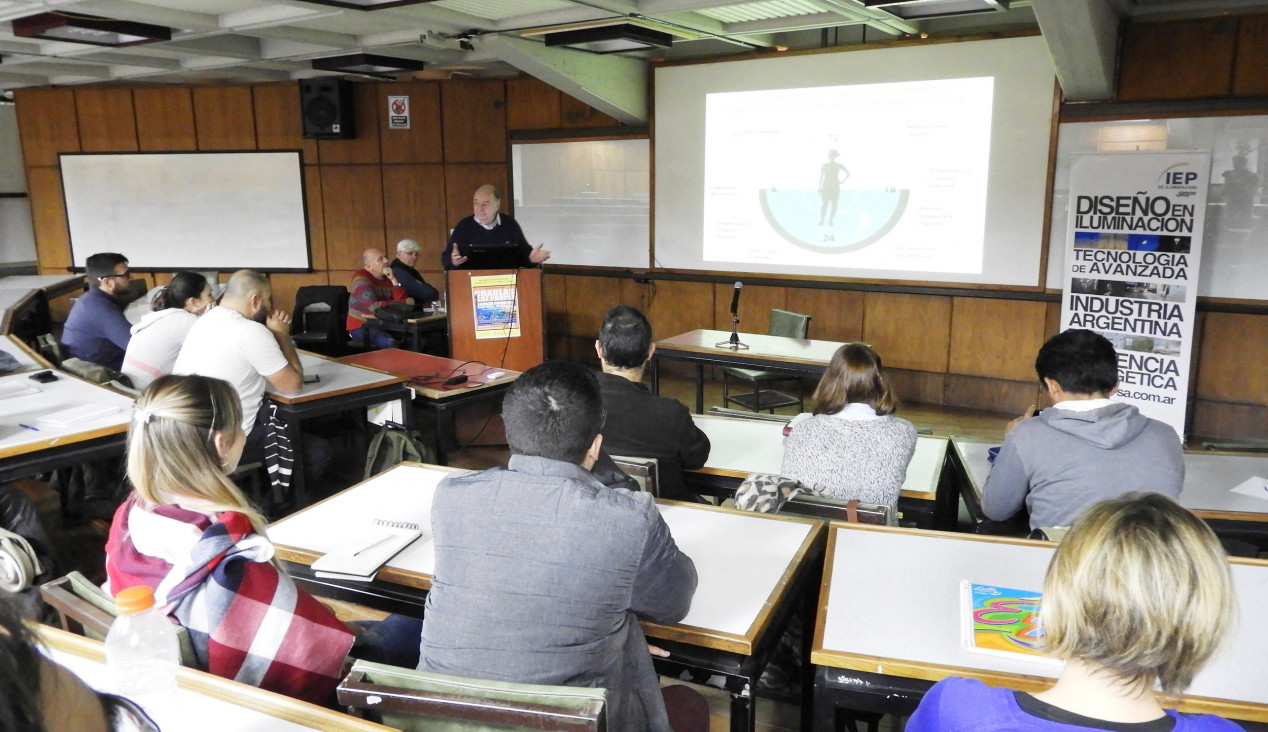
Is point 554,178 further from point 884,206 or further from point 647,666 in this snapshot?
point 647,666

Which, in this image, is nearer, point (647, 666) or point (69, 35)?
point (647, 666)

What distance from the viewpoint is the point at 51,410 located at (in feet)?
11.4

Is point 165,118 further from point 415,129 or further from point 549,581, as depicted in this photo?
point 549,581

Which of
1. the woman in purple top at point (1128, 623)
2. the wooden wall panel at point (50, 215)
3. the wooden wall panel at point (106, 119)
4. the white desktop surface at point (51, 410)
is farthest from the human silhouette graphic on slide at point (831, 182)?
the wooden wall panel at point (50, 215)

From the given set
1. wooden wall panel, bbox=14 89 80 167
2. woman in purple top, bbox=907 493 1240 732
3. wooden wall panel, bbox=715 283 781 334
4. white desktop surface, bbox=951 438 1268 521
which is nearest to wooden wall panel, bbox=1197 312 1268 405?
white desktop surface, bbox=951 438 1268 521

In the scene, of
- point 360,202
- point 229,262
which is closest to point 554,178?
point 360,202

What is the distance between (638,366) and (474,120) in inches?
228

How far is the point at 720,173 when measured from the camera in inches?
270

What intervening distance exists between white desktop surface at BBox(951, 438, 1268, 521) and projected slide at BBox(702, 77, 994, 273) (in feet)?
10.2

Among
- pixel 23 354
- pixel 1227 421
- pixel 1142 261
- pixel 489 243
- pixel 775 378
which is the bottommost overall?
pixel 1227 421

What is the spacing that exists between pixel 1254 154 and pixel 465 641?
5.58 m

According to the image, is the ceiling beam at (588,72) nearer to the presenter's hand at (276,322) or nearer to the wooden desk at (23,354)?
the presenter's hand at (276,322)

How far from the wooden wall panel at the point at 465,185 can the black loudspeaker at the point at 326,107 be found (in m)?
1.07

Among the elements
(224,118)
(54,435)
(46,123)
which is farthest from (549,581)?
(46,123)
